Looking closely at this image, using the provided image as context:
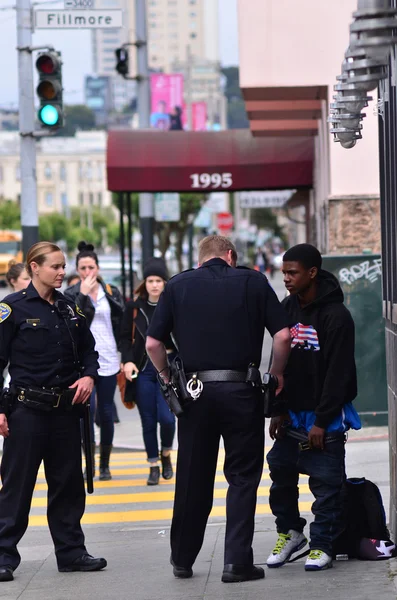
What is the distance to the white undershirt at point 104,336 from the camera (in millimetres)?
10312

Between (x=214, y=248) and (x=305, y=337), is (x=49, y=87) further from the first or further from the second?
(x=305, y=337)

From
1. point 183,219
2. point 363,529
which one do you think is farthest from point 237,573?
point 183,219

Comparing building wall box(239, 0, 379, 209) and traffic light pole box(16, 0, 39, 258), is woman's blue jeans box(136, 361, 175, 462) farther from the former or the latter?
building wall box(239, 0, 379, 209)

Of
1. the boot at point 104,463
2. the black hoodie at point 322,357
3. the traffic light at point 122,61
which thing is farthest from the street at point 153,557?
the traffic light at point 122,61

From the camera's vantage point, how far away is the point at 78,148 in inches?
7224

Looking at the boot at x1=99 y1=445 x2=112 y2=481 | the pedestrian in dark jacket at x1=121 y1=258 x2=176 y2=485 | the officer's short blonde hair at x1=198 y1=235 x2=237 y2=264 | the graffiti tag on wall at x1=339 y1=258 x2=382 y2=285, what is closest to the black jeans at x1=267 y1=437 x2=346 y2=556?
the officer's short blonde hair at x1=198 y1=235 x2=237 y2=264

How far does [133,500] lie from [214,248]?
3.66m

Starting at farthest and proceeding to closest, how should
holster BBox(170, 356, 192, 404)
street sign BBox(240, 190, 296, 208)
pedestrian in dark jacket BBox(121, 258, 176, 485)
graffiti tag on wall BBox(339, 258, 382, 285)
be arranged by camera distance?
street sign BBox(240, 190, 296, 208), graffiti tag on wall BBox(339, 258, 382, 285), pedestrian in dark jacket BBox(121, 258, 176, 485), holster BBox(170, 356, 192, 404)

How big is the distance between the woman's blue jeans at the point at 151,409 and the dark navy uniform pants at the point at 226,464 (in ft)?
11.4

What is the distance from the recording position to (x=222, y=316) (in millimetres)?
6273

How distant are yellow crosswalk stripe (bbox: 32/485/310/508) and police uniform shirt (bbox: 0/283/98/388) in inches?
117

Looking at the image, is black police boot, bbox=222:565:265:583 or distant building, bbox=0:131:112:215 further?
distant building, bbox=0:131:112:215

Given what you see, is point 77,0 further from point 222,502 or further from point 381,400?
point 222,502

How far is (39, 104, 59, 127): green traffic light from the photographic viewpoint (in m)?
14.0
